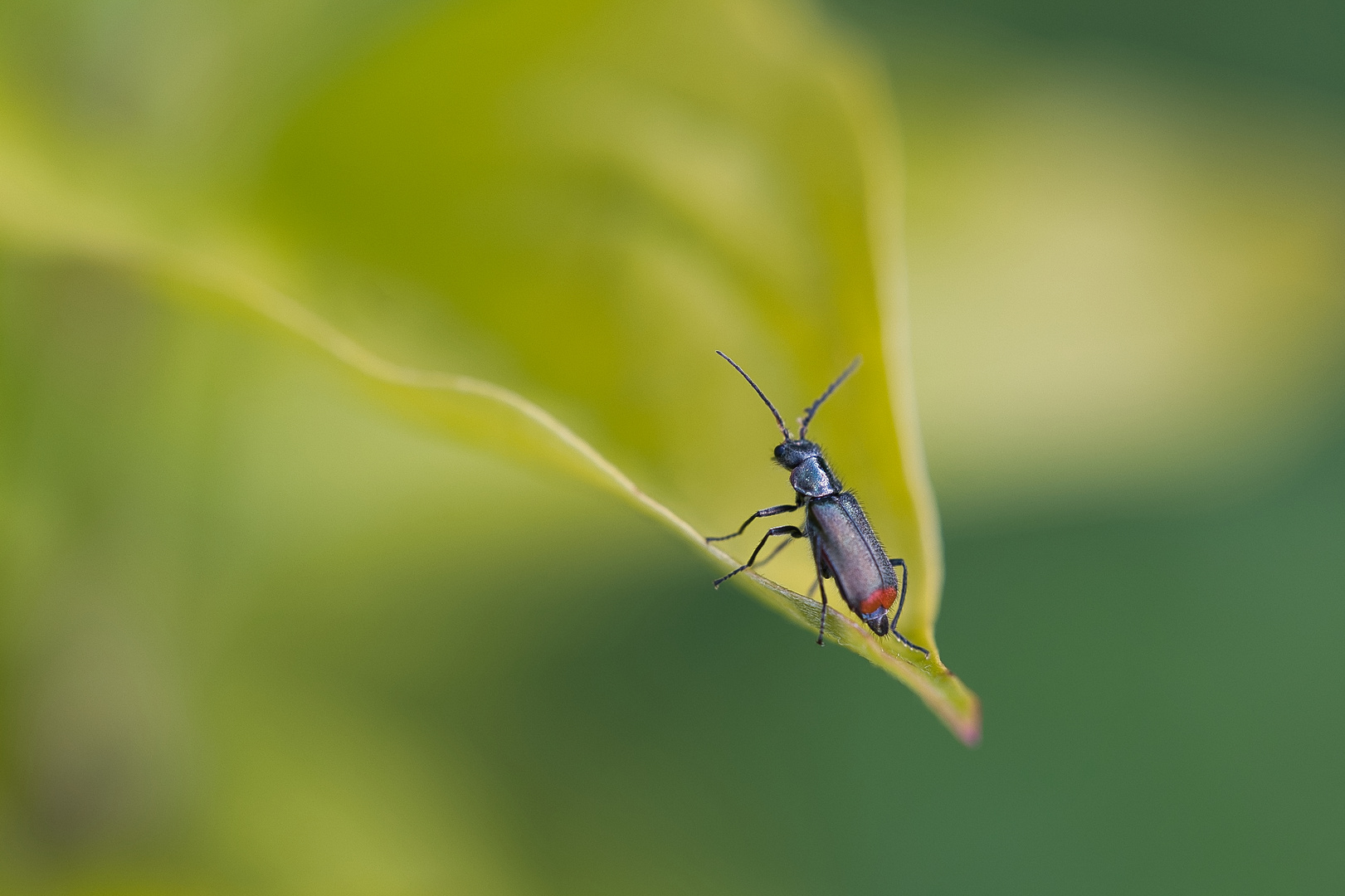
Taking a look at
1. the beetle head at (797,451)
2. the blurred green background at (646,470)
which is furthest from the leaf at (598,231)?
the beetle head at (797,451)

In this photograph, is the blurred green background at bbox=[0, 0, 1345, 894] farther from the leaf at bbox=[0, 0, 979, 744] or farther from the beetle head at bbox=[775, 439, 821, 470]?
the beetle head at bbox=[775, 439, 821, 470]

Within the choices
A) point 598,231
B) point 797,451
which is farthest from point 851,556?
point 598,231

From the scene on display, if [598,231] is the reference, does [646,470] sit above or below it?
below

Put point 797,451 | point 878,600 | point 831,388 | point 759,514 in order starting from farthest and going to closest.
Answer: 1. point 797,451
2. point 878,600
3. point 759,514
4. point 831,388

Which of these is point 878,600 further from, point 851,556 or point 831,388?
point 831,388

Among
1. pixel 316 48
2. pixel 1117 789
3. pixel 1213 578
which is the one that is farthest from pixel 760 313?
pixel 1213 578

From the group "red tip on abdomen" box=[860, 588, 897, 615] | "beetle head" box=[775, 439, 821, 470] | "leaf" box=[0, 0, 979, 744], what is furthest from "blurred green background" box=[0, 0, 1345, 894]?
"red tip on abdomen" box=[860, 588, 897, 615]

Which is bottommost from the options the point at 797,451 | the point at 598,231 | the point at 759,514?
the point at 759,514

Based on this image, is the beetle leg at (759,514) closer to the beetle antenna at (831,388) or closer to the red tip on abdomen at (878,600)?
the beetle antenna at (831,388)
